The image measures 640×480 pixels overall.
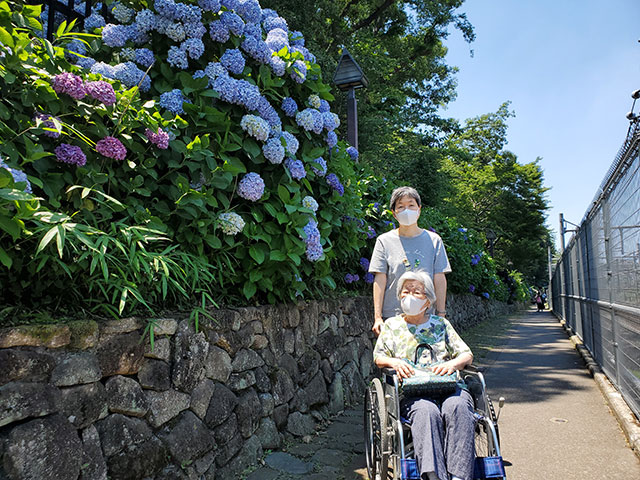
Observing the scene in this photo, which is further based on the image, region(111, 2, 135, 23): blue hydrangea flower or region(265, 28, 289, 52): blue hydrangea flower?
region(265, 28, 289, 52): blue hydrangea flower

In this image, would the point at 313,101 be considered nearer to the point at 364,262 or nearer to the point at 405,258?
the point at 405,258

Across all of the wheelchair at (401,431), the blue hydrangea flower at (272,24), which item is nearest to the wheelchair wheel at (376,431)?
the wheelchair at (401,431)

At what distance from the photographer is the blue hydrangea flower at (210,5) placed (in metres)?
3.10

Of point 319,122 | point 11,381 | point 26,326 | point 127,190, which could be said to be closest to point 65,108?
point 127,190

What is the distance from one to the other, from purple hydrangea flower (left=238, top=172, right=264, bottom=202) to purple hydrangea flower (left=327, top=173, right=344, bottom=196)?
3.07ft

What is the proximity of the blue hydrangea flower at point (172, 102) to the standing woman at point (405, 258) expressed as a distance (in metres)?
1.56

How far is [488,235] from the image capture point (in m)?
20.6

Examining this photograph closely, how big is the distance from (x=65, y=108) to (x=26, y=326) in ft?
3.52

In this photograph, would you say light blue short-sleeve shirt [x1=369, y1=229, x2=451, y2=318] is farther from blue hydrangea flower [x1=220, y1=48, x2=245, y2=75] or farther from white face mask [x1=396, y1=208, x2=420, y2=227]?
blue hydrangea flower [x1=220, y1=48, x2=245, y2=75]

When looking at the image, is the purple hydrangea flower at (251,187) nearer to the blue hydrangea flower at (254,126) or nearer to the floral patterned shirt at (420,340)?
the blue hydrangea flower at (254,126)

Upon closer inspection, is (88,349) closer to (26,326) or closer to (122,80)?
(26,326)

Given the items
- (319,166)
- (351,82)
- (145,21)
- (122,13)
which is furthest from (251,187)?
(351,82)

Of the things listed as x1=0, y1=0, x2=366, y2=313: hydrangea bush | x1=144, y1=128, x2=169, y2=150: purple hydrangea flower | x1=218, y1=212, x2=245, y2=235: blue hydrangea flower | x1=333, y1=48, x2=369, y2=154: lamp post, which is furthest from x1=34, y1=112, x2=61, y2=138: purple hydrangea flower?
x1=333, y1=48, x2=369, y2=154: lamp post

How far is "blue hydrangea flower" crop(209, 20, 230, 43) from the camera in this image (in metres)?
3.13
